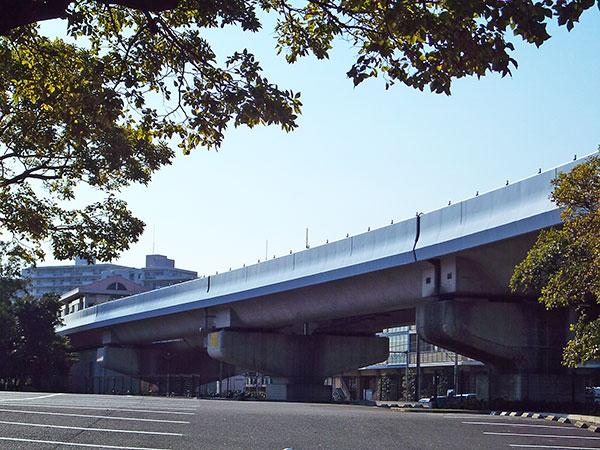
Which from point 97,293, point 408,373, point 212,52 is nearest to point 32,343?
point 408,373

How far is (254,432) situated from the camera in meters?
19.0

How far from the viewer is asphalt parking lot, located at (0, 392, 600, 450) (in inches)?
653

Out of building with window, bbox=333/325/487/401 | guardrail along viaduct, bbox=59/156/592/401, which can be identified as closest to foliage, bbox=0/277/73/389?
guardrail along viaduct, bbox=59/156/592/401

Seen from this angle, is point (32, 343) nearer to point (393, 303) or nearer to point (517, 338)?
point (393, 303)

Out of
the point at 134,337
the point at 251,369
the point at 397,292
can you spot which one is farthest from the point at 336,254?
the point at 134,337

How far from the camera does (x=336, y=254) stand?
141 ft

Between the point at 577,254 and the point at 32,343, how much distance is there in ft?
220

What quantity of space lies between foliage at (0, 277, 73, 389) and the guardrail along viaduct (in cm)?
1596

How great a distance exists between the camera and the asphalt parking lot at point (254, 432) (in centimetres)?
1658

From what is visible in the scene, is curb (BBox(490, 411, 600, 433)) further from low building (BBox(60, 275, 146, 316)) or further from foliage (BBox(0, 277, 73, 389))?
low building (BBox(60, 275, 146, 316))

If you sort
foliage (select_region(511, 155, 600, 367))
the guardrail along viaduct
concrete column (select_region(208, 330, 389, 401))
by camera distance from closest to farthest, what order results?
foliage (select_region(511, 155, 600, 367))
the guardrail along viaduct
concrete column (select_region(208, 330, 389, 401))

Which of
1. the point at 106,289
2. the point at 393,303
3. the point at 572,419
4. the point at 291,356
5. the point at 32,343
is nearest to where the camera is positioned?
the point at 572,419

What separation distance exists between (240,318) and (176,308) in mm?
6424

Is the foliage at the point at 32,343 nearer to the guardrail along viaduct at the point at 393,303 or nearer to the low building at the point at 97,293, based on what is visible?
the guardrail along viaduct at the point at 393,303
